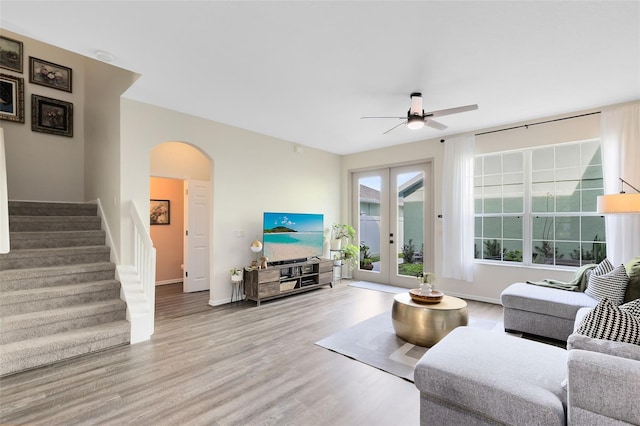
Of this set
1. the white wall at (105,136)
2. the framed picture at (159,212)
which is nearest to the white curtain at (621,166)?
the white wall at (105,136)

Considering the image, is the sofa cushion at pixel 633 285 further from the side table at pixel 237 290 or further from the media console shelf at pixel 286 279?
the side table at pixel 237 290

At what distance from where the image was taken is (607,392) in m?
1.31

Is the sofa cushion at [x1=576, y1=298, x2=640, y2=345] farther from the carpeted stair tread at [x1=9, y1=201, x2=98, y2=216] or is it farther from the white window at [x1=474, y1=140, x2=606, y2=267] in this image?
the carpeted stair tread at [x1=9, y1=201, x2=98, y2=216]

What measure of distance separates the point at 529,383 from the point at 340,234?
4941mm

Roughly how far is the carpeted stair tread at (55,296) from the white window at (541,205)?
17.6ft

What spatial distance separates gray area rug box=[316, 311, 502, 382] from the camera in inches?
106

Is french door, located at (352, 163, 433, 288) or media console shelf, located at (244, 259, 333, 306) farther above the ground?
french door, located at (352, 163, 433, 288)

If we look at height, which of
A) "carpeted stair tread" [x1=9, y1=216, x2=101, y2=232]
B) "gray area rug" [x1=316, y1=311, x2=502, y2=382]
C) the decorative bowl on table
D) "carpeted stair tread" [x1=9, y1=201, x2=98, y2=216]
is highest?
"carpeted stair tread" [x1=9, y1=201, x2=98, y2=216]

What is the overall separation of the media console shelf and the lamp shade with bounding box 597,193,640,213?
157 inches

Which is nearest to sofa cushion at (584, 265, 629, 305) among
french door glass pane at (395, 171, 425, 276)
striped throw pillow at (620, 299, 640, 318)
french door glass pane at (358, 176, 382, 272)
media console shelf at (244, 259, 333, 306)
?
striped throw pillow at (620, 299, 640, 318)

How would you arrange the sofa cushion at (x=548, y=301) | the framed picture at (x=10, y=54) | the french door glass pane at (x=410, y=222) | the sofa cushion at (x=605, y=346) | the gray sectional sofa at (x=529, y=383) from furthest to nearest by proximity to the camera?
the french door glass pane at (x=410, y=222)
the framed picture at (x=10, y=54)
the sofa cushion at (x=548, y=301)
the sofa cushion at (x=605, y=346)
the gray sectional sofa at (x=529, y=383)

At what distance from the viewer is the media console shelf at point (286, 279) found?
4.58m

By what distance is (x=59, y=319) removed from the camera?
297 centimetres

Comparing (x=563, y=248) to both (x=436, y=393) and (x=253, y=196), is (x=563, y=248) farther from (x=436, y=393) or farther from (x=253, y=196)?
(x=253, y=196)
